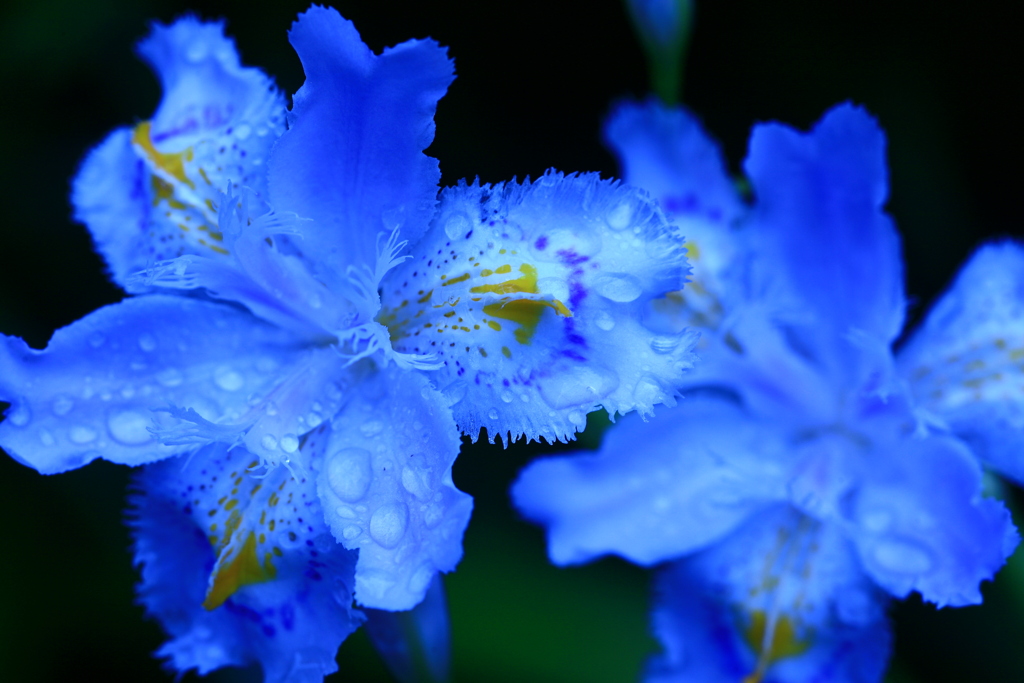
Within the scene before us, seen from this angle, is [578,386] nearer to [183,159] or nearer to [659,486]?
[659,486]

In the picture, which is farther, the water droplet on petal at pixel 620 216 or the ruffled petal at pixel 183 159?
the ruffled petal at pixel 183 159

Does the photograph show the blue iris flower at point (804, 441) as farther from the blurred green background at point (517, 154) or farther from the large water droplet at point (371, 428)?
the blurred green background at point (517, 154)

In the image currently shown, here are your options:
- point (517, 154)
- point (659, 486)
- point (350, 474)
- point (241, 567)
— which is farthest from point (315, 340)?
point (517, 154)

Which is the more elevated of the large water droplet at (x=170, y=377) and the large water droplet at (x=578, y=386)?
the large water droplet at (x=170, y=377)

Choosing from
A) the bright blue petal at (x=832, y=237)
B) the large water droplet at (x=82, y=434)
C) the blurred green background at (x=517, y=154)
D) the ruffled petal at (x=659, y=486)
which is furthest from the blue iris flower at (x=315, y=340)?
the blurred green background at (x=517, y=154)

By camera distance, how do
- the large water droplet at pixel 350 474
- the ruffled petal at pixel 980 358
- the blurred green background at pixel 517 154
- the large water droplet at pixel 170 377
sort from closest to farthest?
the large water droplet at pixel 350 474
the large water droplet at pixel 170 377
the ruffled petal at pixel 980 358
the blurred green background at pixel 517 154

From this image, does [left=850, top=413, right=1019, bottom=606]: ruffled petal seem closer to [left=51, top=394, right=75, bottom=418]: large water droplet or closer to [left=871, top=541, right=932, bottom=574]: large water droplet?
[left=871, top=541, right=932, bottom=574]: large water droplet

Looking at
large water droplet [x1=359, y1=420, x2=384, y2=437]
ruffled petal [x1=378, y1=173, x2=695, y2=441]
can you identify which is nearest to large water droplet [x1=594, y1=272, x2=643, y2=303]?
ruffled petal [x1=378, y1=173, x2=695, y2=441]
